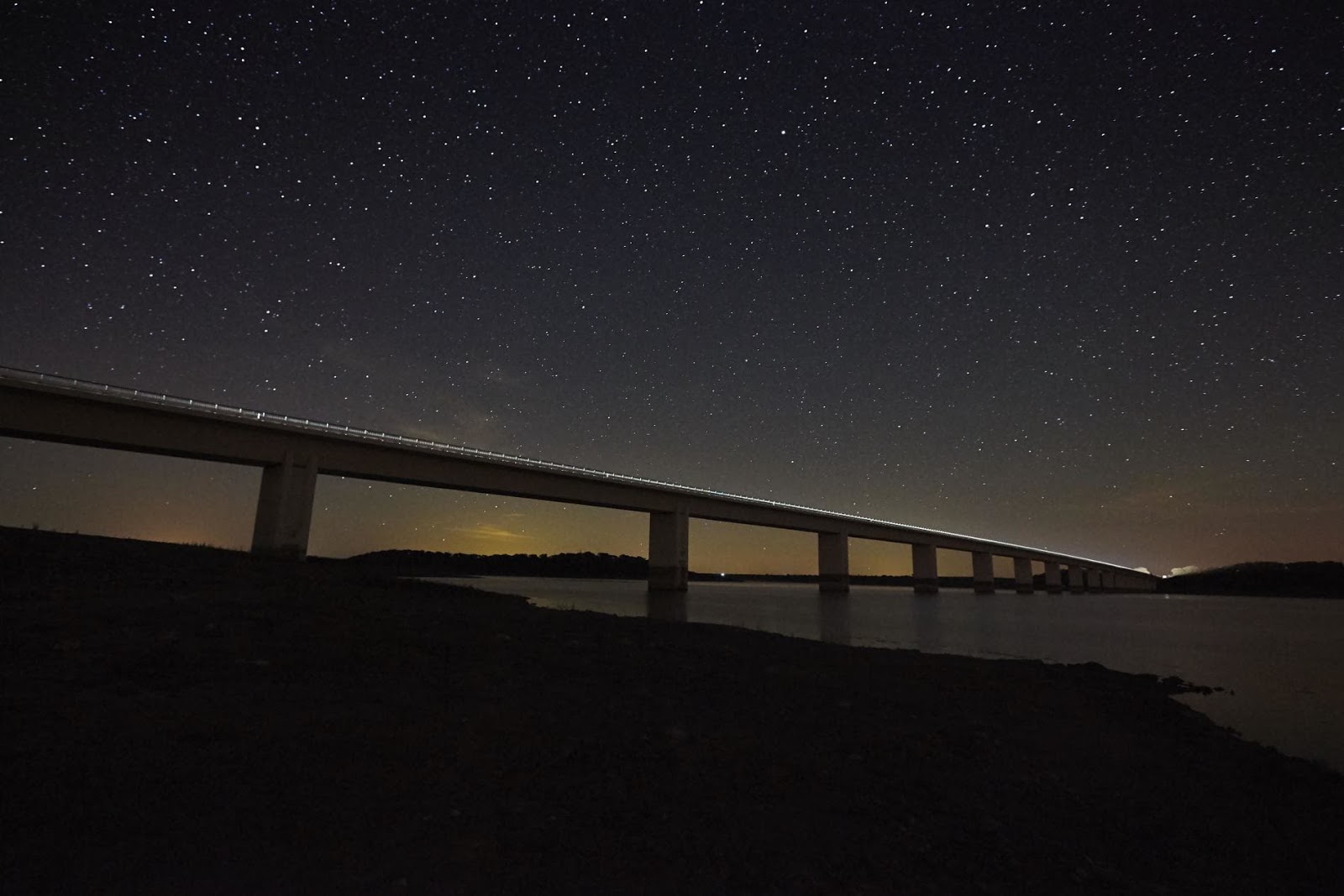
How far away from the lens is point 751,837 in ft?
16.1

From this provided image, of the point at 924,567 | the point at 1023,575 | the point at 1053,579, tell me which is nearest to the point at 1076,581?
the point at 1053,579

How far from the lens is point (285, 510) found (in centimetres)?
3975

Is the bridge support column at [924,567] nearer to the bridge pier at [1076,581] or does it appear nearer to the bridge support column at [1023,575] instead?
the bridge support column at [1023,575]

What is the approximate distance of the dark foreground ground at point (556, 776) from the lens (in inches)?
159

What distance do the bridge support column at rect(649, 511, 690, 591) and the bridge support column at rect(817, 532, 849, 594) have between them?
26278mm

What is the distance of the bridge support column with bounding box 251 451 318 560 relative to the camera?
38844 millimetres

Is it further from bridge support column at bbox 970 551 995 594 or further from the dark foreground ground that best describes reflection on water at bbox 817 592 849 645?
bridge support column at bbox 970 551 995 594

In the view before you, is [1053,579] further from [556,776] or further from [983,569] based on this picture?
[556,776]

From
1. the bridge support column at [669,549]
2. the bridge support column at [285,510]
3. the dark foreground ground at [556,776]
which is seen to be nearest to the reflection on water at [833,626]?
the dark foreground ground at [556,776]

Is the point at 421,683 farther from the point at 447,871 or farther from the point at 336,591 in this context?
the point at 336,591

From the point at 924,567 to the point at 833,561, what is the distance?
82.8 feet

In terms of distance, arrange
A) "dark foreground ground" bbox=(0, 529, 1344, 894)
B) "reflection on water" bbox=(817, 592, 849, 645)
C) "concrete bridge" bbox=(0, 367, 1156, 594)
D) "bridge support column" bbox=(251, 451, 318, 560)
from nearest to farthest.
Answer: "dark foreground ground" bbox=(0, 529, 1344, 894) → "reflection on water" bbox=(817, 592, 849, 645) → "concrete bridge" bbox=(0, 367, 1156, 594) → "bridge support column" bbox=(251, 451, 318, 560)

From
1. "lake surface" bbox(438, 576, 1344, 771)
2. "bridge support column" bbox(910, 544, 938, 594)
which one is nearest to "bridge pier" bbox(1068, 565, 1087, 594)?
"bridge support column" bbox(910, 544, 938, 594)

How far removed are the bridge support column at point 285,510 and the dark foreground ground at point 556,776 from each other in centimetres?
2947
